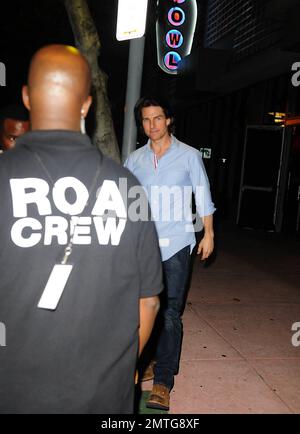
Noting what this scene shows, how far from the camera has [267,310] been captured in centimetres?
557

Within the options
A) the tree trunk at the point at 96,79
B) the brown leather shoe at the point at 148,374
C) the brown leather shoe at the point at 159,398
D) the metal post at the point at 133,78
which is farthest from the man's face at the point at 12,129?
the brown leather shoe at the point at 148,374

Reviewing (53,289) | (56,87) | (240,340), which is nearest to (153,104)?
(56,87)

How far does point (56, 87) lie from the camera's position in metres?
1.46

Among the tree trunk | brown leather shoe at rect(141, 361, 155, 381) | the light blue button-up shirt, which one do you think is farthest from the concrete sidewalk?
the tree trunk

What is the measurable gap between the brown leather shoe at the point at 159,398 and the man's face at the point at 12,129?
200cm

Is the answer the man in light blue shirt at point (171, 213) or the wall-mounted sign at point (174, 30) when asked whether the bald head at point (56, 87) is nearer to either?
the man in light blue shirt at point (171, 213)

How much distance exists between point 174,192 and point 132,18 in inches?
76.4

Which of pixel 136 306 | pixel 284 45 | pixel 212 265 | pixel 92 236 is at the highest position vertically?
pixel 284 45

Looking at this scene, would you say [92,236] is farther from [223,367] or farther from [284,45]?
[284,45]

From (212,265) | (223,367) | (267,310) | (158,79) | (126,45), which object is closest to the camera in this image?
(223,367)

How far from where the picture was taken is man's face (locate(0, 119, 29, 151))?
303 centimetres

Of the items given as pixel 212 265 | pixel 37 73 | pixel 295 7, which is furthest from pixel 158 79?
pixel 37 73

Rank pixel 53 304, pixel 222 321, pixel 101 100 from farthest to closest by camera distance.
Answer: pixel 222 321, pixel 101 100, pixel 53 304

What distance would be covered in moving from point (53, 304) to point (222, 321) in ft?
13.0
